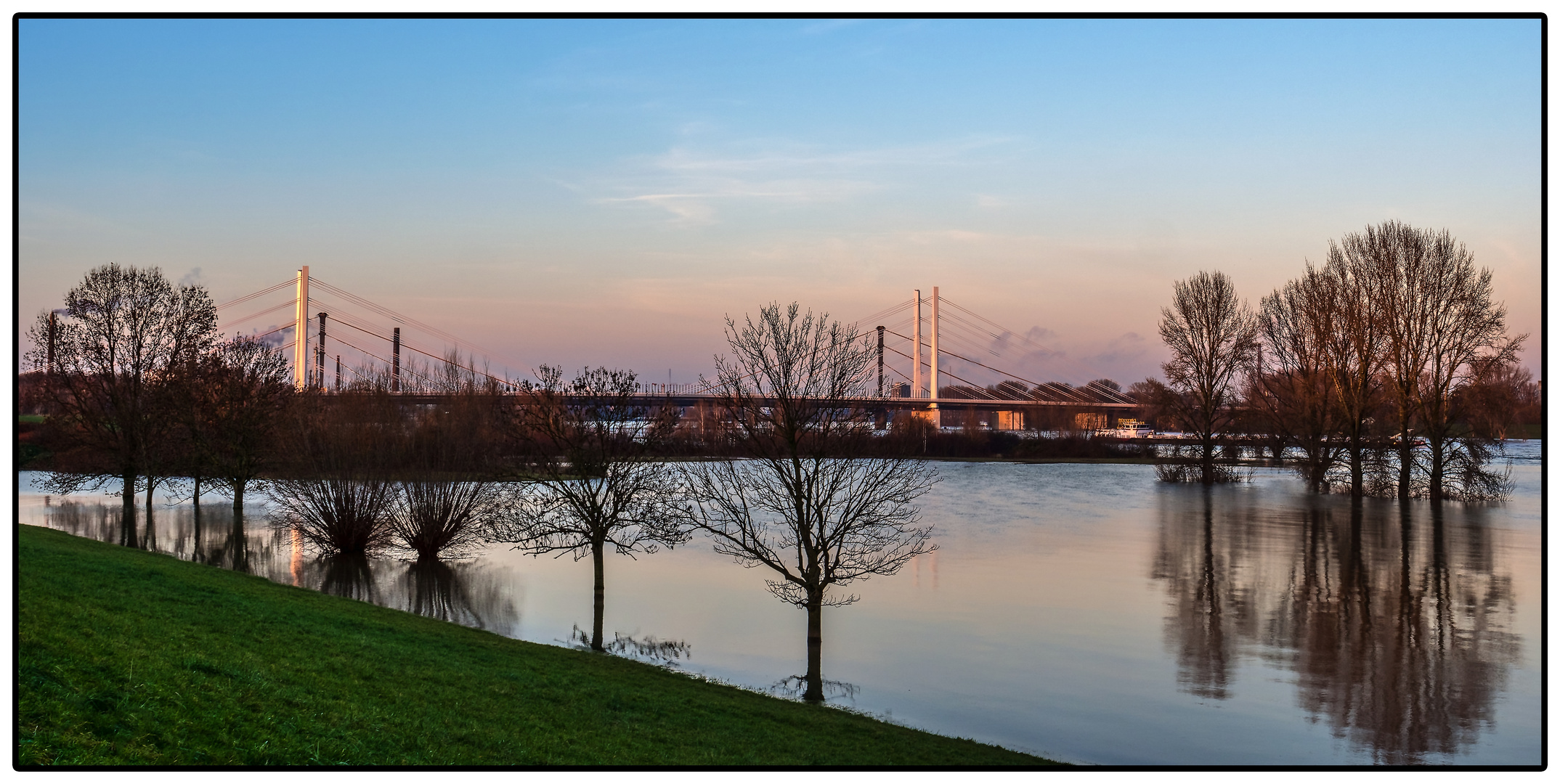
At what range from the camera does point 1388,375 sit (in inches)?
1561

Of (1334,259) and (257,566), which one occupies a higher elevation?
(1334,259)

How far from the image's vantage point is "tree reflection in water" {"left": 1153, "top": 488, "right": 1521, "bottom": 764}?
13125mm

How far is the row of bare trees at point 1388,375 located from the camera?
37781mm

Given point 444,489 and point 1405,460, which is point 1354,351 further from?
point 444,489

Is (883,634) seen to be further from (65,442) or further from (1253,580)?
(65,442)

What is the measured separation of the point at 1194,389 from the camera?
53.9 m

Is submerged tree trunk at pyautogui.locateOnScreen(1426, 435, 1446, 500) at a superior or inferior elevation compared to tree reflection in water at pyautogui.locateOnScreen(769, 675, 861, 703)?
superior

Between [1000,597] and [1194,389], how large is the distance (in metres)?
36.1

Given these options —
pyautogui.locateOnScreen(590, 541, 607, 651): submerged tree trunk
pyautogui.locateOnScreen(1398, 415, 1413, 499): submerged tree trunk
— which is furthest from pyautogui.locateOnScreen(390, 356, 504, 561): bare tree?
pyautogui.locateOnScreen(1398, 415, 1413, 499): submerged tree trunk

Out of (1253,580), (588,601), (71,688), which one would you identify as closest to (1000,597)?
(1253,580)

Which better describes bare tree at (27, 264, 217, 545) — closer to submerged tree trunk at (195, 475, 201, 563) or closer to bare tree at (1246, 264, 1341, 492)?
submerged tree trunk at (195, 475, 201, 563)

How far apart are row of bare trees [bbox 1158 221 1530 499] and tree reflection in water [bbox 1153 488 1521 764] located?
3.76 metres

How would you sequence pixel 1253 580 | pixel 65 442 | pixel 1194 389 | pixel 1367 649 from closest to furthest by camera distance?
pixel 1367 649, pixel 1253 580, pixel 65 442, pixel 1194 389

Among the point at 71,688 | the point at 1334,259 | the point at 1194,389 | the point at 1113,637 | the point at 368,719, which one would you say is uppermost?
the point at 1334,259
